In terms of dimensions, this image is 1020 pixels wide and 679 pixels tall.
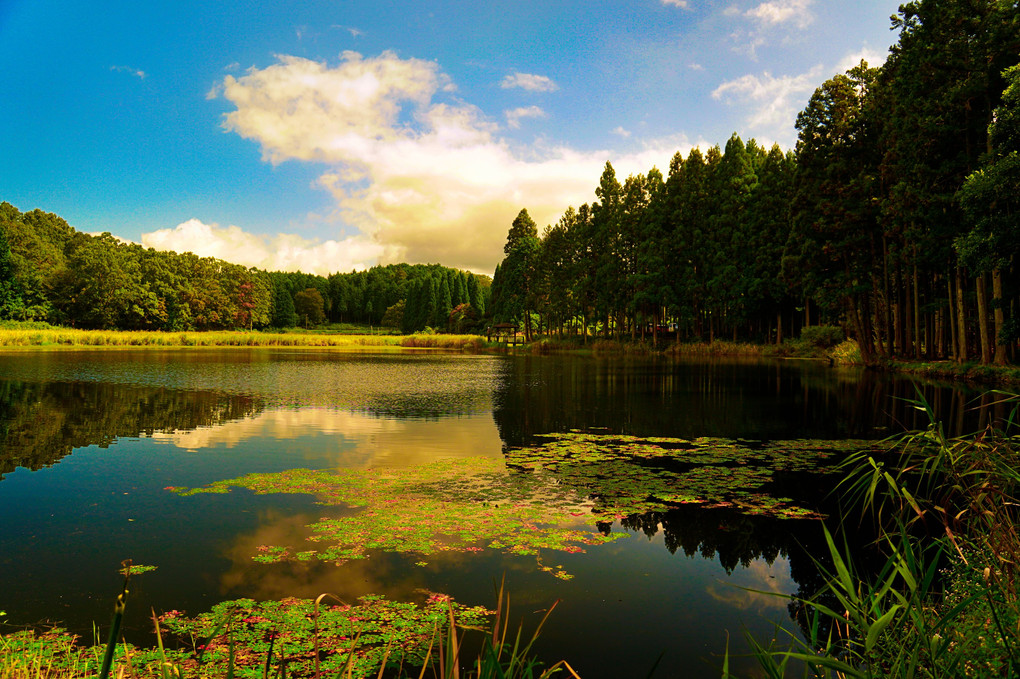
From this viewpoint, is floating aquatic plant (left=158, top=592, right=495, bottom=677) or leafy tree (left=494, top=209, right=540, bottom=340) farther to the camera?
leafy tree (left=494, top=209, right=540, bottom=340)

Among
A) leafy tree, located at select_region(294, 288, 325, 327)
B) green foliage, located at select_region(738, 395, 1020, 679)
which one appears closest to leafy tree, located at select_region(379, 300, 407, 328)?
leafy tree, located at select_region(294, 288, 325, 327)

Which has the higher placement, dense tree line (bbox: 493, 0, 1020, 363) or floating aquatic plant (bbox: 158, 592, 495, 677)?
dense tree line (bbox: 493, 0, 1020, 363)

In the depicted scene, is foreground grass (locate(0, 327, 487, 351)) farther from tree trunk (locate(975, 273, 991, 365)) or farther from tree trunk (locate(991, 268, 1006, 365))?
tree trunk (locate(991, 268, 1006, 365))

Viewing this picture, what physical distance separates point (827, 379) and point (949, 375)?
4638mm

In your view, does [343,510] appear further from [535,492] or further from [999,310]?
[999,310]

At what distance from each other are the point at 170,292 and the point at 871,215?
87.0 metres

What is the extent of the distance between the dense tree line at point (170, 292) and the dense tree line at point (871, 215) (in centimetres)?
4736

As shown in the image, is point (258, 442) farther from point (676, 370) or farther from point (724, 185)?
point (724, 185)

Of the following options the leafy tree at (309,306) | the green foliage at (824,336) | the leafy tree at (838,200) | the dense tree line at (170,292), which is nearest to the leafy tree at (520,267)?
the dense tree line at (170,292)

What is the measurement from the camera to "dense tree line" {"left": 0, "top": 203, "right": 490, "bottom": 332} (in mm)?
71500

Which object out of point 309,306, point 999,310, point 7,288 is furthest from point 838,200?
point 309,306

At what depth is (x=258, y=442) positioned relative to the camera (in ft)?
42.2

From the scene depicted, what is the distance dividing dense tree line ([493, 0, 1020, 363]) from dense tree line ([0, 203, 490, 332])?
47364 millimetres

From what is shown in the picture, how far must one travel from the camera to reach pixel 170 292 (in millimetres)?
83688
